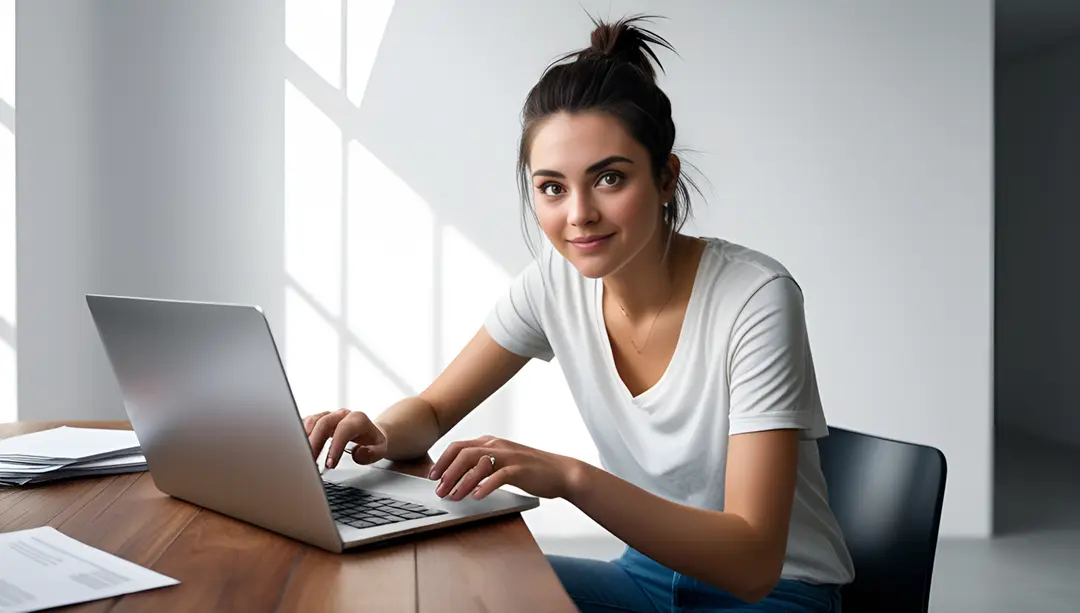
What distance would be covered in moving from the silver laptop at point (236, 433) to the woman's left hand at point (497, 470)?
3 cm

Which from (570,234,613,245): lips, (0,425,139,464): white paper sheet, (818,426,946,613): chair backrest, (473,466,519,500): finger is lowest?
(818,426,946,613): chair backrest

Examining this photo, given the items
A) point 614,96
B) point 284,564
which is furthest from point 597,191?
point 284,564

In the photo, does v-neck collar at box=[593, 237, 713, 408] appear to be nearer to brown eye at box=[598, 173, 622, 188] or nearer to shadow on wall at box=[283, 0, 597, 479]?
brown eye at box=[598, 173, 622, 188]

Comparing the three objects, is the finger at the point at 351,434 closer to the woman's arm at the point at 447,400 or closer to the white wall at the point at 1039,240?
the woman's arm at the point at 447,400

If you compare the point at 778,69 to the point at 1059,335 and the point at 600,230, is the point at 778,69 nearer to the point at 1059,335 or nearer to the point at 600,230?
the point at 600,230

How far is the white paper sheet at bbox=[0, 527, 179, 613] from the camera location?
71cm

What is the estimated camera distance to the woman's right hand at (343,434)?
3.71 ft

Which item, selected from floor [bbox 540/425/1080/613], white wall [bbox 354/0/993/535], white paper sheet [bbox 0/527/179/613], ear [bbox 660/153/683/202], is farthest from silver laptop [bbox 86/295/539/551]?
white wall [bbox 354/0/993/535]

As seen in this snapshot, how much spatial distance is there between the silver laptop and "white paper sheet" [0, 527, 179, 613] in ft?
0.42

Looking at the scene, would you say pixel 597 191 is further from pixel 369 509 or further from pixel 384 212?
pixel 384 212

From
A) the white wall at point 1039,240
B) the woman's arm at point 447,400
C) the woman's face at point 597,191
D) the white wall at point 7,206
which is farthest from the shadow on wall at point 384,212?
the white wall at point 1039,240

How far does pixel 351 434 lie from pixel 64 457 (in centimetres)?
35

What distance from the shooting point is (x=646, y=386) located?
1363 millimetres

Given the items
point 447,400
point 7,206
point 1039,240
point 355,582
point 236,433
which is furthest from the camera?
point 1039,240
